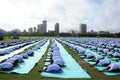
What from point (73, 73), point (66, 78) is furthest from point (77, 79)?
point (73, 73)

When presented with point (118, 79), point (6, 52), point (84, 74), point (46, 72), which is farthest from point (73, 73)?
point (6, 52)

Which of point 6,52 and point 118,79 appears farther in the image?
point 6,52

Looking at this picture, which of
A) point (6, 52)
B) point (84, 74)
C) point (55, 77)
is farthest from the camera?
point (6, 52)

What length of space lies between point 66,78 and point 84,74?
A: 1.35 meters

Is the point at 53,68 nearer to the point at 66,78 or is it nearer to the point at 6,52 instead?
the point at 66,78

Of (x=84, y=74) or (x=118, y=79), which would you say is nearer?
(x=118, y=79)

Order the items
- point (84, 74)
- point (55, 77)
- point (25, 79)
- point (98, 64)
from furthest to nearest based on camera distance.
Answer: point (98, 64) < point (84, 74) < point (55, 77) < point (25, 79)

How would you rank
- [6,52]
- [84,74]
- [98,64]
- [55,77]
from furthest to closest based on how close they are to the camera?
1. [6,52]
2. [98,64]
3. [84,74]
4. [55,77]

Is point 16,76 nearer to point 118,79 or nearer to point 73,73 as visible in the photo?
point 73,73

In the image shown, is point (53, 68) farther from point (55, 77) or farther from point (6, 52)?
point (6, 52)

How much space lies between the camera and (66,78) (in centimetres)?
1116

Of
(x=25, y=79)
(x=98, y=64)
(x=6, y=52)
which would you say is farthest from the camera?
(x=6, y=52)

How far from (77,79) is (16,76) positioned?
3.03 metres

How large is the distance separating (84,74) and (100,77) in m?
1.04
